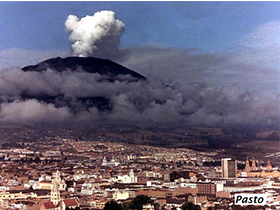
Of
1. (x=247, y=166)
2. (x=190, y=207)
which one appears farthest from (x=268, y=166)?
(x=190, y=207)

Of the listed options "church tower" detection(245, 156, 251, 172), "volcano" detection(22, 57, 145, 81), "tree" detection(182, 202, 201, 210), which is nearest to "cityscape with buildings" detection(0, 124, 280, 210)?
"church tower" detection(245, 156, 251, 172)

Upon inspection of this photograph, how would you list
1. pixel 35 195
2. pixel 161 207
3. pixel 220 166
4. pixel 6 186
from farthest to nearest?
pixel 220 166 → pixel 6 186 → pixel 35 195 → pixel 161 207

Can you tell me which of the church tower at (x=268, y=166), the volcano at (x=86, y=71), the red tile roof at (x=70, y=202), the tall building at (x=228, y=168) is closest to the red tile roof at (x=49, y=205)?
the red tile roof at (x=70, y=202)

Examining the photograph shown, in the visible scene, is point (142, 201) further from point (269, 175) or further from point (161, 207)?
point (269, 175)

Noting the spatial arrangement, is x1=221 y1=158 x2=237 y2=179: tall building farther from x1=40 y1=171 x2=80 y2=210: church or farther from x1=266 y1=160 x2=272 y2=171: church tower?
x1=40 y1=171 x2=80 y2=210: church

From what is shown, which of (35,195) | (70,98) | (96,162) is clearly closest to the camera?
(35,195)

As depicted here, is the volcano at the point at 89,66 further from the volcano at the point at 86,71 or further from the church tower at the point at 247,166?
the church tower at the point at 247,166

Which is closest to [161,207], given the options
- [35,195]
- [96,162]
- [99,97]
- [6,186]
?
[35,195]
